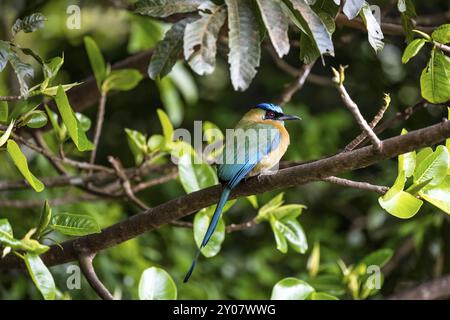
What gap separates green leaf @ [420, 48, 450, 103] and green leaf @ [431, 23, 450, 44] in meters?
0.05

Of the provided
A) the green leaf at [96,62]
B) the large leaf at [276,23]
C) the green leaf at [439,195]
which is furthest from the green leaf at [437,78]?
the green leaf at [96,62]

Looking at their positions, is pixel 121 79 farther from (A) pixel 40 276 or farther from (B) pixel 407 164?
(B) pixel 407 164

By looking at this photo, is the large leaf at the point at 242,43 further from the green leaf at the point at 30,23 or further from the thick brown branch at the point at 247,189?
the green leaf at the point at 30,23

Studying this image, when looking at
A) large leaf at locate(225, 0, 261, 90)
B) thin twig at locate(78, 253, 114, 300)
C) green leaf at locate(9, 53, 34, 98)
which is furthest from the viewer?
thin twig at locate(78, 253, 114, 300)

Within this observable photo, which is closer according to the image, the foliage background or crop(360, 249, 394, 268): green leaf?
crop(360, 249, 394, 268): green leaf

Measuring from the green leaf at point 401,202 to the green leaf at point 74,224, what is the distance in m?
0.97

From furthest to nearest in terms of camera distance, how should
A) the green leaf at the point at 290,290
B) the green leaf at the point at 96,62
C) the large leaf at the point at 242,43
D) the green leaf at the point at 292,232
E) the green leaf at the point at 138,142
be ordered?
the green leaf at the point at 96,62 → the green leaf at the point at 138,142 → the green leaf at the point at 292,232 → the green leaf at the point at 290,290 → the large leaf at the point at 242,43

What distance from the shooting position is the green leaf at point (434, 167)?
2.45m

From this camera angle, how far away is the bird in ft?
9.44

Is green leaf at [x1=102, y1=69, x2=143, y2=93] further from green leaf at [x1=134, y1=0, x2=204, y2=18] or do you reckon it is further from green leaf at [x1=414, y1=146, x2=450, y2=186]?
green leaf at [x1=414, y1=146, x2=450, y2=186]

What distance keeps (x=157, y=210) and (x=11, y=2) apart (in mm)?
2722

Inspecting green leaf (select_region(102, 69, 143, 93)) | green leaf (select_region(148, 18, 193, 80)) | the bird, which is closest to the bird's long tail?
the bird

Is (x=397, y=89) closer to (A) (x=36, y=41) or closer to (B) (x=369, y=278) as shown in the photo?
(B) (x=369, y=278)
